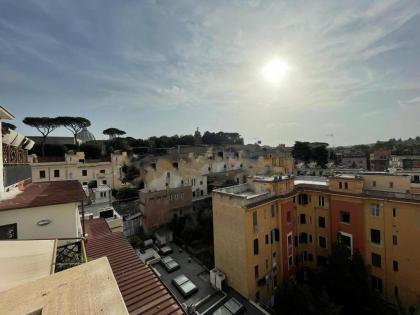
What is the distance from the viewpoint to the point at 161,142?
50.2m

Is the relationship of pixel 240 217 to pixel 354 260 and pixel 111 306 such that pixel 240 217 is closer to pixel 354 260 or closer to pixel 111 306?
pixel 354 260

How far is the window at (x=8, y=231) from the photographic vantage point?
637 centimetres

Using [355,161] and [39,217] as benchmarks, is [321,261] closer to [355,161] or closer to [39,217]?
[39,217]

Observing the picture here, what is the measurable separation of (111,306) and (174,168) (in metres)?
29.9

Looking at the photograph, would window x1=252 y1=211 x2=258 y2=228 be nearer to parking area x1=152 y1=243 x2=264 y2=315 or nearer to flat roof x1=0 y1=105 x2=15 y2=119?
parking area x1=152 y1=243 x2=264 y2=315

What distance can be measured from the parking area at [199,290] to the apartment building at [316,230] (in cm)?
94

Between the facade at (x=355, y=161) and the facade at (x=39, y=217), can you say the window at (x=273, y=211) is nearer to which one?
the facade at (x=39, y=217)

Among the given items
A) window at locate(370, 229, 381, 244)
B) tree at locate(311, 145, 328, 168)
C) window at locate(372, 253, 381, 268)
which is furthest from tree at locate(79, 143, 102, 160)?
tree at locate(311, 145, 328, 168)

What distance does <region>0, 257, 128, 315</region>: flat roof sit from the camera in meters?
2.58

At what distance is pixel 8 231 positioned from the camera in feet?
21.4

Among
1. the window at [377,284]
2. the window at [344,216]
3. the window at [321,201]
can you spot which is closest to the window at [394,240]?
Result: the window at [344,216]

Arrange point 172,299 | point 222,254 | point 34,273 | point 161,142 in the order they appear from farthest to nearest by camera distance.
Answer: point 161,142 → point 222,254 → point 172,299 → point 34,273

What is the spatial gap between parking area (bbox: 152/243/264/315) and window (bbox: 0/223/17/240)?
846cm

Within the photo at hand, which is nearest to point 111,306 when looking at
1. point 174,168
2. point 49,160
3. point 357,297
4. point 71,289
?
point 71,289
